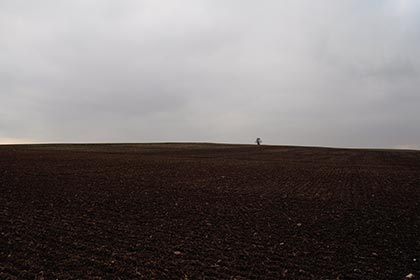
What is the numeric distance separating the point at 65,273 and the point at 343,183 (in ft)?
67.8

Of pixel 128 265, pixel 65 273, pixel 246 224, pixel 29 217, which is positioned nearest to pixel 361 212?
pixel 246 224

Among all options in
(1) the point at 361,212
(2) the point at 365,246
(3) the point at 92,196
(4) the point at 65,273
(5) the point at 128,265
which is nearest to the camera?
(4) the point at 65,273

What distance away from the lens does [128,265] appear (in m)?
7.99

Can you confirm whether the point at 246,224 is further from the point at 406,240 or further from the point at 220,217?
the point at 406,240

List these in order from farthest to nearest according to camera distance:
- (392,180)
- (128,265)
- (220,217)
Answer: (392,180)
(220,217)
(128,265)

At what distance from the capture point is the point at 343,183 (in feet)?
78.2

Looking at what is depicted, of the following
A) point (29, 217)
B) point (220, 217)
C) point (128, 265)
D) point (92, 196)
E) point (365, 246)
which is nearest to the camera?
point (128, 265)

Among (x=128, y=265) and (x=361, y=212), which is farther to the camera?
(x=361, y=212)

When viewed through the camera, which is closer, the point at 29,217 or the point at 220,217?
the point at 29,217

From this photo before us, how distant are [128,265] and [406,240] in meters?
8.60

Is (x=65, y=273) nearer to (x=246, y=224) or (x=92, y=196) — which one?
(x=246, y=224)

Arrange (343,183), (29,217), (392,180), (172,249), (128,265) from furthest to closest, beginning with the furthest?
(392,180), (343,183), (29,217), (172,249), (128,265)

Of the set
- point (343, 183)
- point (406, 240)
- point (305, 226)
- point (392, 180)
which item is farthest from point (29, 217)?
point (392, 180)

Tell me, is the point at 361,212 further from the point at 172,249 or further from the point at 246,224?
the point at 172,249
